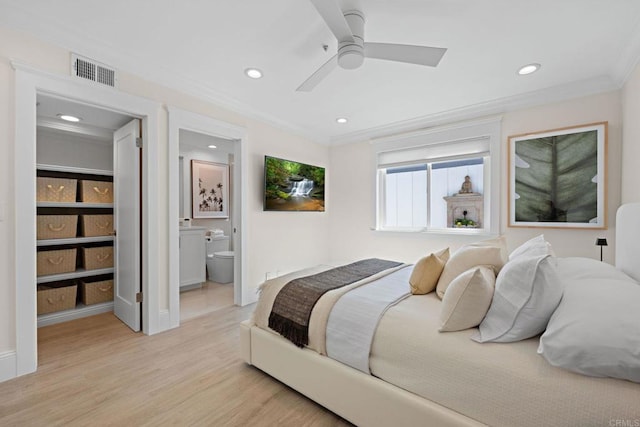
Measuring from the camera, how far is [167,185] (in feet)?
9.05

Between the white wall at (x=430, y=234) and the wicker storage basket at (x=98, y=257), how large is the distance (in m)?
3.23

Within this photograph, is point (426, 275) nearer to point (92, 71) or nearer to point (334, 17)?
point (334, 17)

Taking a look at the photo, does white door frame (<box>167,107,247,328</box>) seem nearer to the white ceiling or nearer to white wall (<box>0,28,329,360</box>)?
white wall (<box>0,28,329,360</box>)

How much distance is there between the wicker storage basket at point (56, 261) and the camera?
288cm

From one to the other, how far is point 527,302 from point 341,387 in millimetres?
1061

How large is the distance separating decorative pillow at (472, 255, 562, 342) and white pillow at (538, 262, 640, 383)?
0.06m

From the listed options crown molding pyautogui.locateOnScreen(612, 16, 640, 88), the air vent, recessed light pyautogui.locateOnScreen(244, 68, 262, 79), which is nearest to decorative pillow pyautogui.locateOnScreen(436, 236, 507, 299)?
crown molding pyautogui.locateOnScreen(612, 16, 640, 88)

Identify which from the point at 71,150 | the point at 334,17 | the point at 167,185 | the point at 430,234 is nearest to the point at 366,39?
the point at 334,17

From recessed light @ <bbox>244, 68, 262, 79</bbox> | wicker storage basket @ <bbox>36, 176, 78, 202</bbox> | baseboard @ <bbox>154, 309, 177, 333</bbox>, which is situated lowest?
baseboard @ <bbox>154, 309, 177, 333</bbox>

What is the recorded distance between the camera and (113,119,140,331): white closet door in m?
2.68

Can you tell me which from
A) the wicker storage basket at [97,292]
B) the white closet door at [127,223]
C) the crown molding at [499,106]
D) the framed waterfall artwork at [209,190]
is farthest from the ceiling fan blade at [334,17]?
the framed waterfall artwork at [209,190]

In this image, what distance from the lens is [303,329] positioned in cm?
174

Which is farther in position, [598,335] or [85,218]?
[85,218]

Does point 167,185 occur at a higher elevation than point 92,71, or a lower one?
lower
